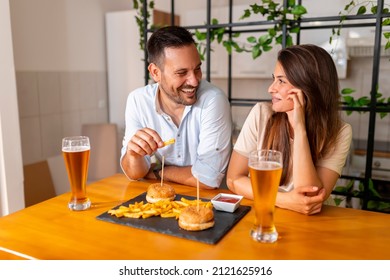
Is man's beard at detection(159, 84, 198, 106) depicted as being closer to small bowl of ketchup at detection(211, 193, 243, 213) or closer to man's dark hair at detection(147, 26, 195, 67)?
man's dark hair at detection(147, 26, 195, 67)

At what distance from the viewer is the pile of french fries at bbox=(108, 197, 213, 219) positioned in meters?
1.11

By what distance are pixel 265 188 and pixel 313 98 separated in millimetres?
623

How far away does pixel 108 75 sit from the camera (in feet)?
12.8

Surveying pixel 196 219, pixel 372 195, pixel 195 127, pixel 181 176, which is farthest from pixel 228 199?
pixel 372 195

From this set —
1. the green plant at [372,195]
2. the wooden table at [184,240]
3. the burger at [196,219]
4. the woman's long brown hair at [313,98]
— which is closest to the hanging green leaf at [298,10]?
the woman's long brown hair at [313,98]

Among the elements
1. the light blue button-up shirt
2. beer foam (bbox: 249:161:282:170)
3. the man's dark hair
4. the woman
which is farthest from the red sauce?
the man's dark hair

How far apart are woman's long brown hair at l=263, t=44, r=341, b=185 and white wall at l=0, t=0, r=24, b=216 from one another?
176cm

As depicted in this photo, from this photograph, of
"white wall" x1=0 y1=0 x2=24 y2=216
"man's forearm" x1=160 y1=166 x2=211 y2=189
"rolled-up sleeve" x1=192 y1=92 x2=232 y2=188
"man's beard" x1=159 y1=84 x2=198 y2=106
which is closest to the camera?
"man's forearm" x1=160 y1=166 x2=211 y2=189

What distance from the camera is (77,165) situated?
1.20 m

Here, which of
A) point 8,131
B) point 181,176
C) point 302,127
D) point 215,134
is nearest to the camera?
point 302,127

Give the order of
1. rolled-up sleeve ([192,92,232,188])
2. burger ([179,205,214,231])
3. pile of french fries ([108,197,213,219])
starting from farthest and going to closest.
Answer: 1. rolled-up sleeve ([192,92,232,188])
2. pile of french fries ([108,197,213,219])
3. burger ([179,205,214,231])

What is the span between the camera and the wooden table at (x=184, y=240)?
90cm

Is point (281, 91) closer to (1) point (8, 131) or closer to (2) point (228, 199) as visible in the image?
(2) point (228, 199)

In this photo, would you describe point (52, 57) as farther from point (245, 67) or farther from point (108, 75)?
point (245, 67)
